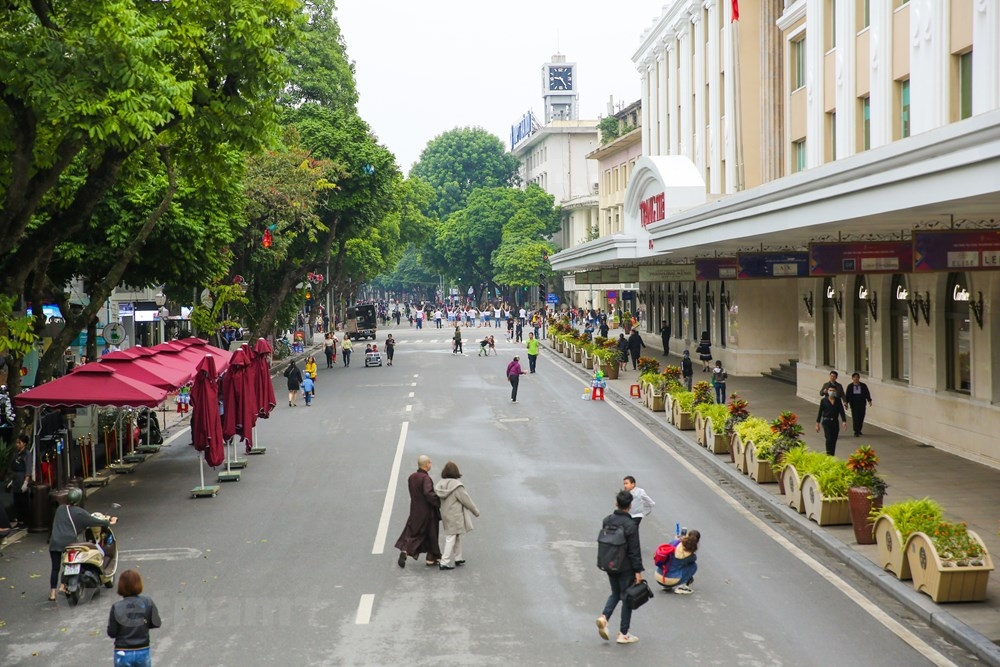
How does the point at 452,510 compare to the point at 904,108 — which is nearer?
the point at 452,510

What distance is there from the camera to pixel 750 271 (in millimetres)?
28641

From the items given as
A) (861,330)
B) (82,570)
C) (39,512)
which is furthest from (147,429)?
(861,330)

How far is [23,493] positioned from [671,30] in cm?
4331

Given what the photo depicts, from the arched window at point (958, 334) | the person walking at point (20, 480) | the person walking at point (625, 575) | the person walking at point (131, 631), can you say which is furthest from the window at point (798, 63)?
the person walking at point (131, 631)

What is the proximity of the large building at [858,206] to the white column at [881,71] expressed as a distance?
5 cm

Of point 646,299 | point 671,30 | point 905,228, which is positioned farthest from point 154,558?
point 646,299

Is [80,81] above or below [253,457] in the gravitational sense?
above

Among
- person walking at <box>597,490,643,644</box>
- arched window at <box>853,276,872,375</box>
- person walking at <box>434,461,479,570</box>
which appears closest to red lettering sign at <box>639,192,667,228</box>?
arched window at <box>853,276,872,375</box>

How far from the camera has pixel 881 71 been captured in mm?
27391

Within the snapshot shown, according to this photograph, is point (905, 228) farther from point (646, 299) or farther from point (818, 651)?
point (646, 299)

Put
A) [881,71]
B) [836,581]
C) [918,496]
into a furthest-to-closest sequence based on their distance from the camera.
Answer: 1. [881,71]
2. [918,496]
3. [836,581]

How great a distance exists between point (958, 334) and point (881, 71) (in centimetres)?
770

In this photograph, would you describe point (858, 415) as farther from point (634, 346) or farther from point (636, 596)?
point (634, 346)

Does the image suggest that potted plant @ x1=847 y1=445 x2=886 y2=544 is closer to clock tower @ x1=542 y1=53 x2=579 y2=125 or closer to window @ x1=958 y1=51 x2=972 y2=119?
window @ x1=958 y1=51 x2=972 y2=119
